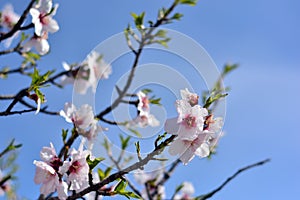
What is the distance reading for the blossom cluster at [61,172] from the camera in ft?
5.09

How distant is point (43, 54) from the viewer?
249cm

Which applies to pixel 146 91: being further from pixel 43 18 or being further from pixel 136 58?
pixel 43 18

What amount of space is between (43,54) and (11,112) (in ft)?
2.86

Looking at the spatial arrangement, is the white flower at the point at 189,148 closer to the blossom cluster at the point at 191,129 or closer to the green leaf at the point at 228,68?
the blossom cluster at the point at 191,129

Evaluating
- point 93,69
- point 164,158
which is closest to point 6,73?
point 93,69

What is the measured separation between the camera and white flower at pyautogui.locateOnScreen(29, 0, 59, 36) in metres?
2.18

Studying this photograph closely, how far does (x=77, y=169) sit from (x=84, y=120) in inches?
20.5

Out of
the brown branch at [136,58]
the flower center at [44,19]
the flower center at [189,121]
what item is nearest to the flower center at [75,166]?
the flower center at [189,121]

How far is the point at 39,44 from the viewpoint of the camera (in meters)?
2.45

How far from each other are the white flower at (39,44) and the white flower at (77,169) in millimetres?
1070

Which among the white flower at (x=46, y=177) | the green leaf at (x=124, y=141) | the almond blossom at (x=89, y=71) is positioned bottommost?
the white flower at (x=46, y=177)

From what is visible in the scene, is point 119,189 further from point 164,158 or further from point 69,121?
point 69,121

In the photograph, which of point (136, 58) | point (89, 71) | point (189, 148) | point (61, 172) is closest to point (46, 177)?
point (61, 172)

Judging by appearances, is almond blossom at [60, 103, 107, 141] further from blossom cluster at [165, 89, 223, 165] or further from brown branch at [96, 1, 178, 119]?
blossom cluster at [165, 89, 223, 165]
